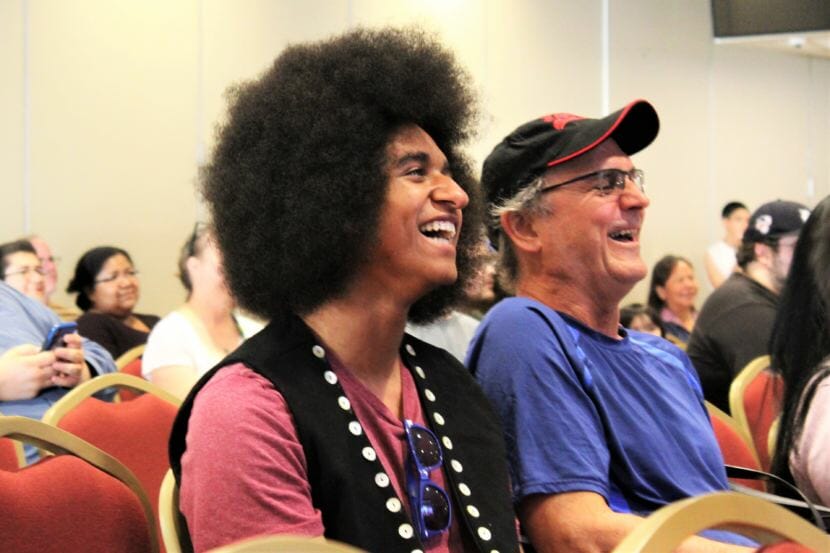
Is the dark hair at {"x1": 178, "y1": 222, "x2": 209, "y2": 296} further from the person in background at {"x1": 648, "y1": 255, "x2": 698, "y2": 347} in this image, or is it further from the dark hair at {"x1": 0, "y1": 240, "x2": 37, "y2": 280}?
the person in background at {"x1": 648, "y1": 255, "x2": 698, "y2": 347}

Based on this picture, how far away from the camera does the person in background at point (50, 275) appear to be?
18.0ft

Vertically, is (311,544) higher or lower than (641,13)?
lower

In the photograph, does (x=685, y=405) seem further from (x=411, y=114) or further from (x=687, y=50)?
(x=687, y=50)

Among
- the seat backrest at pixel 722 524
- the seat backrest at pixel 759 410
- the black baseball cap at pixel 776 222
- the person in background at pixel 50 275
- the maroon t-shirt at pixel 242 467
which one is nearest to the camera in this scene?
the seat backrest at pixel 722 524

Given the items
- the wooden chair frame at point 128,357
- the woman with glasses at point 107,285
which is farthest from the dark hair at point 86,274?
the wooden chair frame at point 128,357

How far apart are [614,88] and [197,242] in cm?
491

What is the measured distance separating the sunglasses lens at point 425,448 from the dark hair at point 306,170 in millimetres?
232

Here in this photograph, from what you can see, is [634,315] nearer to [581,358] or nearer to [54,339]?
[54,339]

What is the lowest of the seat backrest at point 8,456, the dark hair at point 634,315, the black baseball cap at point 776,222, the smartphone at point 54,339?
the dark hair at point 634,315

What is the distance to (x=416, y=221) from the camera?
5.26ft

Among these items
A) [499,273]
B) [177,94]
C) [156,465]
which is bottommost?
[156,465]

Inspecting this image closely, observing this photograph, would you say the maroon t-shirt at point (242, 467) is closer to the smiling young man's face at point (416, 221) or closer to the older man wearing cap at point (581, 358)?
the smiling young man's face at point (416, 221)

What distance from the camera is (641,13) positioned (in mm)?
8570

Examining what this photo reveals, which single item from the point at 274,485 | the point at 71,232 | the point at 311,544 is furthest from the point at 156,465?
the point at 71,232
